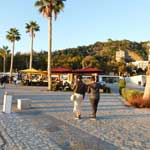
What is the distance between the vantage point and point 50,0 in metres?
42.5

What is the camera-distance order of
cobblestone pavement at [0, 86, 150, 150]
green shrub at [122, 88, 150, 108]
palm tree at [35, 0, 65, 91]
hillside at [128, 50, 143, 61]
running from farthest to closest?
hillside at [128, 50, 143, 61] < palm tree at [35, 0, 65, 91] < green shrub at [122, 88, 150, 108] < cobblestone pavement at [0, 86, 150, 150]

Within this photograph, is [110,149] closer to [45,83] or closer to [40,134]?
[40,134]

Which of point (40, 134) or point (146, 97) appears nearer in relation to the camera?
point (40, 134)

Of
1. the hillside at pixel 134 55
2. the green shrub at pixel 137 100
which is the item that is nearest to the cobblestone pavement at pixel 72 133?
the green shrub at pixel 137 100

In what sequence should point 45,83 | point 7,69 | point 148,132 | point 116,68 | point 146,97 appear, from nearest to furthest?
point 148,132
point 146,97
point 45,83
point 7,69
point 116,68

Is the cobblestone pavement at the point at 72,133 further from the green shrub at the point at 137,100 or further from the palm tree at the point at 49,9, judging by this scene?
the palm tree at the point at 49,9

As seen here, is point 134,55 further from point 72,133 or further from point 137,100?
point 72,133

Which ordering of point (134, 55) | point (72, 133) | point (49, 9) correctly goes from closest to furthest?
point (72, 133) → point (49, 9) → point (134, 55)

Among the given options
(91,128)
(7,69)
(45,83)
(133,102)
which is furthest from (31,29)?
(91,128)

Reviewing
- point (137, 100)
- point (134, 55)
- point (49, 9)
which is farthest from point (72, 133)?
point (134, 55)

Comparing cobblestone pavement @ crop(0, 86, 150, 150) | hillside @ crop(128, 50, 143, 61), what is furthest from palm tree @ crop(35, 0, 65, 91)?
hillside @ crop(128, 50, 143, 61)

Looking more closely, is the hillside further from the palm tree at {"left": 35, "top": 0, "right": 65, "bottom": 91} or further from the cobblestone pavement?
the cobblestone pavement

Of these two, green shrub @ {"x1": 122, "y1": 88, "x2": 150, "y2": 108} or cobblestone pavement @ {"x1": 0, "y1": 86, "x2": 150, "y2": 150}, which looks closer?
cobblestone pavement @ {"x1": 0, "y1": 86, "x2": 150, "y2": 150}

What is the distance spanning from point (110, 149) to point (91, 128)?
3582mm
